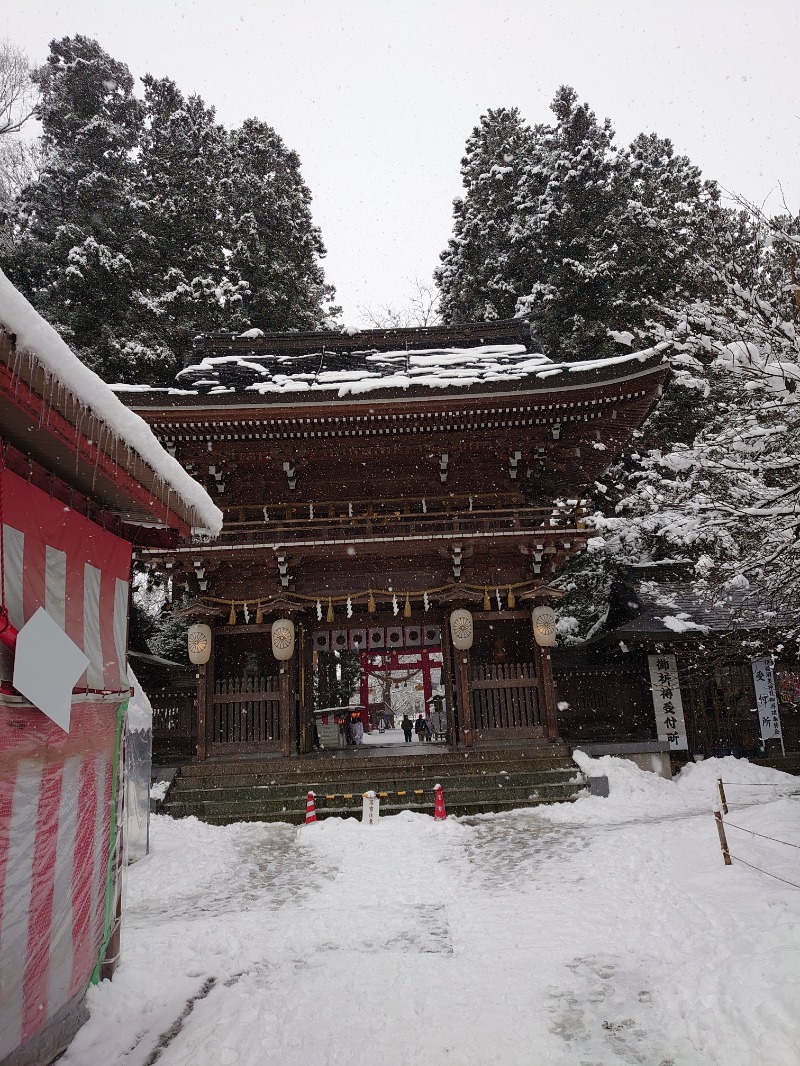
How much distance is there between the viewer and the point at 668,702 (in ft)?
46.4

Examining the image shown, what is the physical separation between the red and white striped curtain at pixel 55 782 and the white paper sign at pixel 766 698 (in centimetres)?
1399

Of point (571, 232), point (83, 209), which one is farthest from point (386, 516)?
point (83, 209)

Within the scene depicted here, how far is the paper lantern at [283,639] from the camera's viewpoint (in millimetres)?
12758

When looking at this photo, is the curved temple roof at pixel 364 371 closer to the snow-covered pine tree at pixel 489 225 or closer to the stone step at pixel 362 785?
the stone step at pixel 362 785

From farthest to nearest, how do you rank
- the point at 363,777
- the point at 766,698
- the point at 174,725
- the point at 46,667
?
1. the point at 766,698
2. the point at 174,725
3. the point at 363,777
4. the point at 46,667

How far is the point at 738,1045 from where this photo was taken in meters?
3.39

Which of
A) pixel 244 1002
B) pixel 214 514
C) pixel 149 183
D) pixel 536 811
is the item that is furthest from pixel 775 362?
pixel 149 183

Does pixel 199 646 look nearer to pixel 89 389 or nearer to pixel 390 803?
pixel 390 803

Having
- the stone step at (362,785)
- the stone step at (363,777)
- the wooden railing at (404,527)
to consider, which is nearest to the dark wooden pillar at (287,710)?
the stone step at (363,777)

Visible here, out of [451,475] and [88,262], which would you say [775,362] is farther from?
[88,262]

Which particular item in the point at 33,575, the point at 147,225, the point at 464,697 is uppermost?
the point at 147,225

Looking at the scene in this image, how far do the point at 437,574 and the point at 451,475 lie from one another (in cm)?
221

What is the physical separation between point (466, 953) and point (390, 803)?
20.3 ft

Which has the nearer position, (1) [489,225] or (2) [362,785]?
(2) [362,785]
